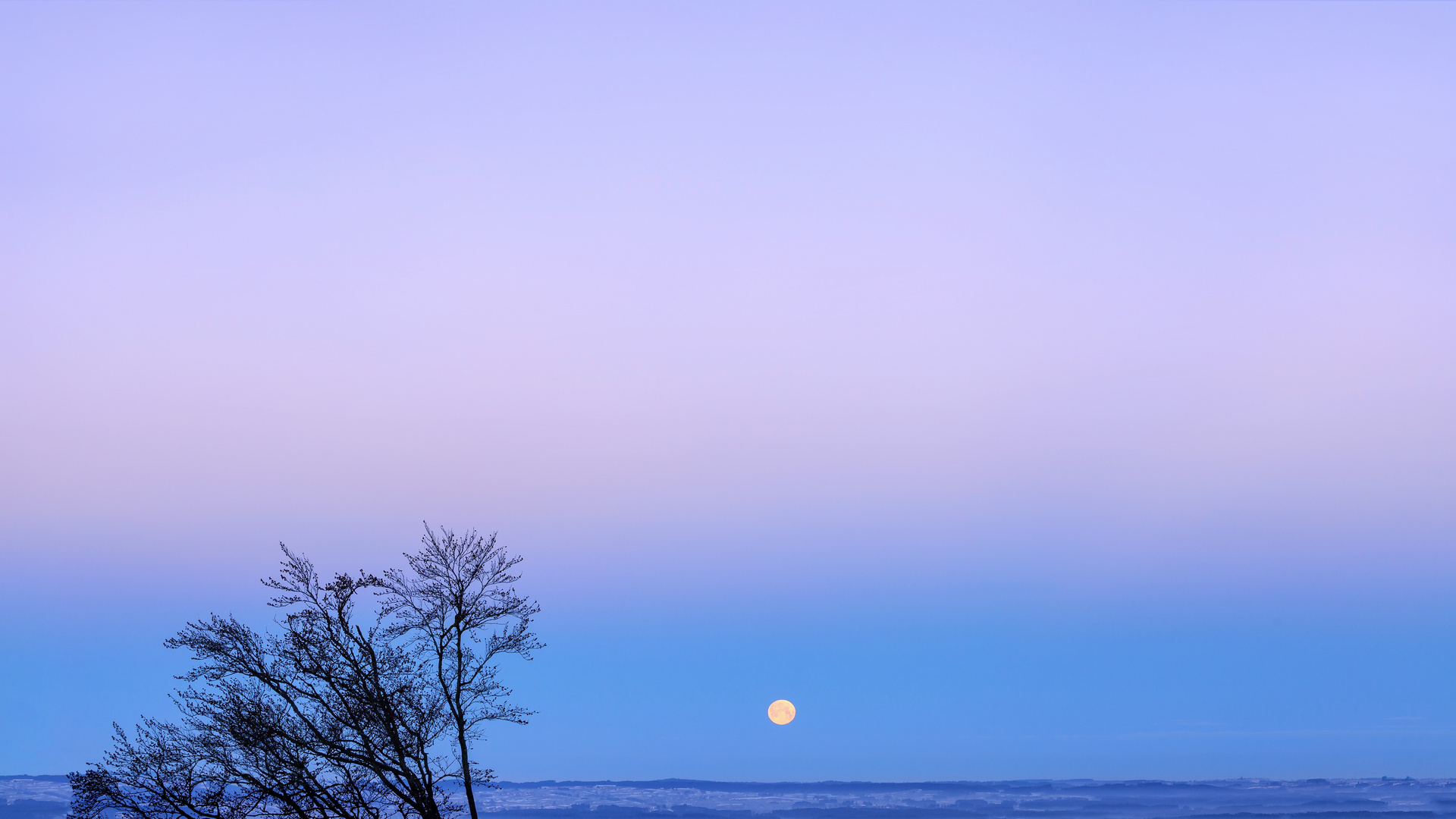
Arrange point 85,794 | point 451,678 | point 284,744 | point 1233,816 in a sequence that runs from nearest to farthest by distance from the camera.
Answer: point 85,794, point 284,744, point 451,678, point 1233,816

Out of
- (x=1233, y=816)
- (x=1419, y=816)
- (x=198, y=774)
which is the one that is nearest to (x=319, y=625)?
(x=198, y=774)

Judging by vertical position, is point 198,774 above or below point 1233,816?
above

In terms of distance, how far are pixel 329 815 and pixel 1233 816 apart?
195275 millimetres

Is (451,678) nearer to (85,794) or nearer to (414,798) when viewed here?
(414,798)

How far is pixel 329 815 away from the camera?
2456 cm

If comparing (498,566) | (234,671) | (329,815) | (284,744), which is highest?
(498,566)

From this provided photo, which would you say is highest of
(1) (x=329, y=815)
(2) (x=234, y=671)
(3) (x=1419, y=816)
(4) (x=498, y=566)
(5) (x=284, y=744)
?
(4) (x=498, y=566)

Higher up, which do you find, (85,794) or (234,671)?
(234,671)

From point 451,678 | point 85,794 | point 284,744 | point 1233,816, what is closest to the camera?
point 85,794

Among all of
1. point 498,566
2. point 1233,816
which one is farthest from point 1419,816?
point 498,566

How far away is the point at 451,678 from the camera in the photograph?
88.5ft

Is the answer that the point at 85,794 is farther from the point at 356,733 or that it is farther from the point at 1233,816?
the point at 1233,816

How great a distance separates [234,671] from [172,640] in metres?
1.59

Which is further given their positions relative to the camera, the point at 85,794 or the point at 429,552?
the point at 429,552
